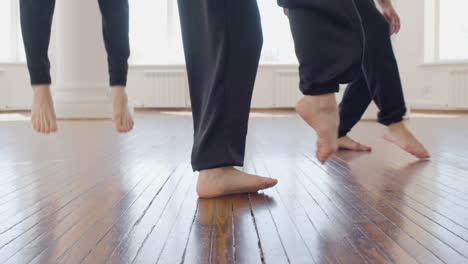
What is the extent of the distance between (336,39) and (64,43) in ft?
18.5

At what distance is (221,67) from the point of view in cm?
131

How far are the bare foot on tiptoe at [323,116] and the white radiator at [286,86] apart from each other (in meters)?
7.72

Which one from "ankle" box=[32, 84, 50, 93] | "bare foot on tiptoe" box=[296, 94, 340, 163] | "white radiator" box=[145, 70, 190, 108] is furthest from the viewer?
"white radiator" box=[145, 70, 190, 108]

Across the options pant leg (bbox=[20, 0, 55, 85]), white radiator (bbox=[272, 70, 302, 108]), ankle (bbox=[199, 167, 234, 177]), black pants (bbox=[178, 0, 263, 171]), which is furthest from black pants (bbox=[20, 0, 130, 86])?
white radiator (bbox=[272, 70, 302, 108])

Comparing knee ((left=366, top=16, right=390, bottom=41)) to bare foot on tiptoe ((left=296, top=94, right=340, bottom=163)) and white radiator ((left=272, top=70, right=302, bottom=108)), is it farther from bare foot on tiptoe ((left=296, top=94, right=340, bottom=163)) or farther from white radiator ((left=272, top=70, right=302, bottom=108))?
white radiator ((left=272, top=70, right=302, bottom=108))

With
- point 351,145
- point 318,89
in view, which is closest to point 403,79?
point 351,145

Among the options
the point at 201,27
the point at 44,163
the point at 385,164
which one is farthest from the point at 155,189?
the point at 385,164

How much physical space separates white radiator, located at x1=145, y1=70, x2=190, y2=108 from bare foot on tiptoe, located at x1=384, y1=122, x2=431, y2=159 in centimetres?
682

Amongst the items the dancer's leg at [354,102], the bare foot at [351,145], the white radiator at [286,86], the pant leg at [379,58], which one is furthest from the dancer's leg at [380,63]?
the white radiator at [286,86]

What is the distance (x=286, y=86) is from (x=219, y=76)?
7.76m

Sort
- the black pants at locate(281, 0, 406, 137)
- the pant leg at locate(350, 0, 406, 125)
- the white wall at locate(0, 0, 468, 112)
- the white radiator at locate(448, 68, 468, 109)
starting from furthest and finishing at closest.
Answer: the white wall at locate(0, 0, 468, 112) → the white radiator at locate(448, 68, 468, 109) → the pant leg at locate(350, 0, 406, 125) → the black pants at locate(281, 0, 406, 137)

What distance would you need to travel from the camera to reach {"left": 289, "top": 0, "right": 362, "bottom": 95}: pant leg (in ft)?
3.50

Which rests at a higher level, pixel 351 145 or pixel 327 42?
pixel 327 42

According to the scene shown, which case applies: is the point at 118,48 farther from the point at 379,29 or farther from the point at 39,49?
the point at 379,29
